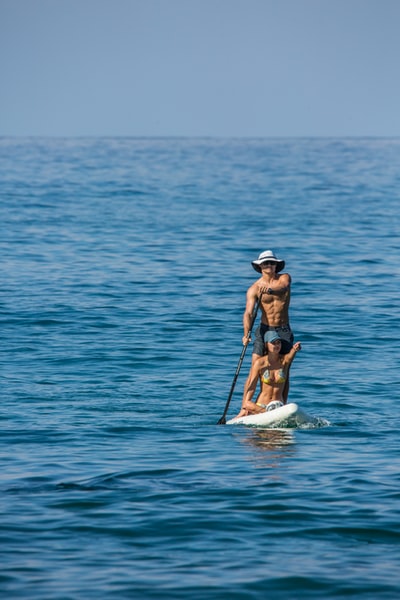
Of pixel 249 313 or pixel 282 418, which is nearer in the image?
pixel 282 418

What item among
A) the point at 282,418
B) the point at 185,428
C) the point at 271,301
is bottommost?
the point at 185,428

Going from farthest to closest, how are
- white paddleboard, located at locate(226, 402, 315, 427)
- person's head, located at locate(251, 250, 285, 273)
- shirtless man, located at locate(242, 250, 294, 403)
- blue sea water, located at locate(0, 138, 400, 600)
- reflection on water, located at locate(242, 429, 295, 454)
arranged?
1. shirtless man, located at locate(242, 250, 294, 403)
2. person's head, located at locate(251, 250, 285, 273)
3. white paddleboard, located at locate(226, 402, 315, 427)
4. reflection on water, located at locate(242, 429, 295, 454)
5. blue sea water, located at locate(0, 138, 400, 600)

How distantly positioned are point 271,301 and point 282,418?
76.6 inches

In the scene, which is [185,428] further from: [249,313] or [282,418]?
[249,313]

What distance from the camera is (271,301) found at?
18.3m

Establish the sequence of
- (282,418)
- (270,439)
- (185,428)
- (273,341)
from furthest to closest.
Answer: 1. (273,341)
2. (185,428)
3. (282,418)
4. (270,439)

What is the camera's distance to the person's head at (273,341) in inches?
716

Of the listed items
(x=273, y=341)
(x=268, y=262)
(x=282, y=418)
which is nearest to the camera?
(x=282, y=418)

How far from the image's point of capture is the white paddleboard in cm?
1731

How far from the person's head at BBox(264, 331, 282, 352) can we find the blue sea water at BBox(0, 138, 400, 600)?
140cm

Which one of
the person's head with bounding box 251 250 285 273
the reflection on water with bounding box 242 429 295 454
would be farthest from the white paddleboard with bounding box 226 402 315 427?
the person's head with bounding box 251 250 285 273

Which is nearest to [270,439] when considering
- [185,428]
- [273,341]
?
[185,428]

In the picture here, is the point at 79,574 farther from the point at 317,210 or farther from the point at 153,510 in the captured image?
the point at 317,210

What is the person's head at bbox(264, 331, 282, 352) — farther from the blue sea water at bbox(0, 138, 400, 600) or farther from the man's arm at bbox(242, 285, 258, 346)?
the blue sea water at bbox(0, 138, 400, 600)
